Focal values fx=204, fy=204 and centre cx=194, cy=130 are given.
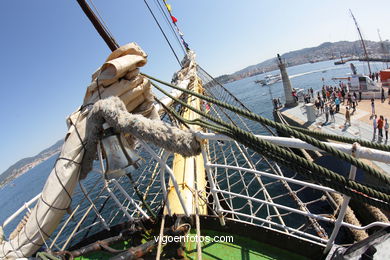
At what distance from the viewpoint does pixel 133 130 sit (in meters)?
2.31

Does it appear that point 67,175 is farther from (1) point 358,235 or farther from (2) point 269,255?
(1) point 358,235

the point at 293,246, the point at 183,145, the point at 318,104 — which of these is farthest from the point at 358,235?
the point at 318,104

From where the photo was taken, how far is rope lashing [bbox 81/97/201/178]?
2189mm

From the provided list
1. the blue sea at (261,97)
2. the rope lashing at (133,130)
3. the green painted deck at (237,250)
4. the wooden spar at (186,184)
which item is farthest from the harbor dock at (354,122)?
the blue sea at (261,97)

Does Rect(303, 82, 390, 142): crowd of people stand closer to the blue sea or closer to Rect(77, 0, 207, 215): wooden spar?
the blue sea

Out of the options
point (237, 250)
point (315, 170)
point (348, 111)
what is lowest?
point (348, 111)

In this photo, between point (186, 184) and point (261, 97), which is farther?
point (261, 97)

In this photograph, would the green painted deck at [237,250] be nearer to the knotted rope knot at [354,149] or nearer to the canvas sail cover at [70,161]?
the canvas sail cover at [70,161]

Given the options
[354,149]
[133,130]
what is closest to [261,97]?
[133,130]

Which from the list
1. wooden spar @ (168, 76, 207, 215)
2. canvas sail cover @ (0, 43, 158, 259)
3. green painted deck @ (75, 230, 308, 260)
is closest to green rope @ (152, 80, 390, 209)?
green painted deck @ (75, 230, 308, 260)

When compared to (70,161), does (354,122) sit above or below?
below

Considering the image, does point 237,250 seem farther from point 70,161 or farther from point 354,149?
point 70,161

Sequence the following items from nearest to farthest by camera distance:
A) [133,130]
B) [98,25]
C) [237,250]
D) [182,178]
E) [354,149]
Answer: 1. [354,149]
2. [133,130]
3. [237,250]
4. [98,25]
5. [182,178]

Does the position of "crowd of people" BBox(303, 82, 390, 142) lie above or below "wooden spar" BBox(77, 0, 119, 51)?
below
